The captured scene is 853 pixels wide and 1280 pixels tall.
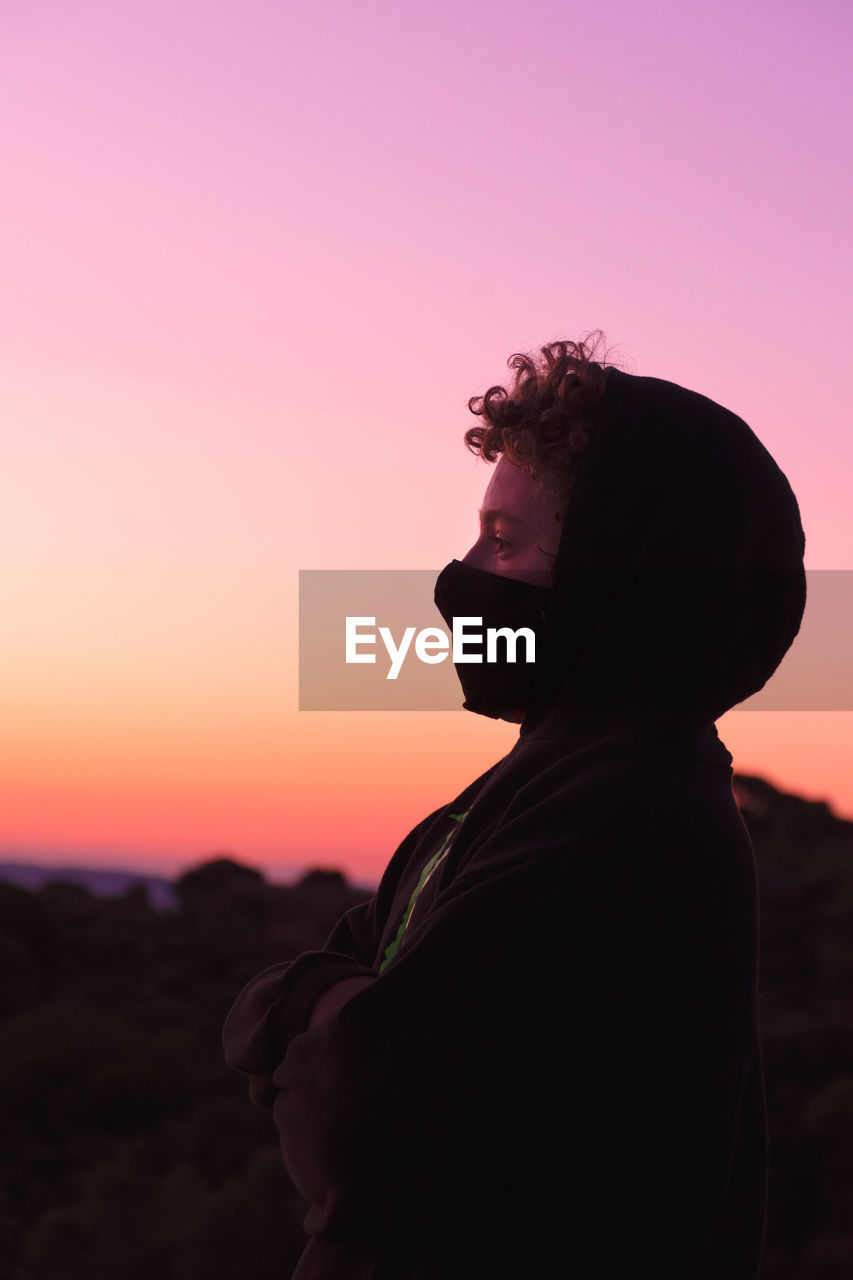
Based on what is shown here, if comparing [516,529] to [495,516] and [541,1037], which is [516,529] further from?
[541,1037]

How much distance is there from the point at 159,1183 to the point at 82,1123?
1177mm

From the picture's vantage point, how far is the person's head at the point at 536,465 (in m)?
2.05

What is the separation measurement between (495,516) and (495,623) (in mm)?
181

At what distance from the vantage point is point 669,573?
6.22ft

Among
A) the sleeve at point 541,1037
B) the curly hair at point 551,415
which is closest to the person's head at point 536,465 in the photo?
the curly hair at point 551,415

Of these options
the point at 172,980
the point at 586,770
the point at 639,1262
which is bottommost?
the point at 172,980

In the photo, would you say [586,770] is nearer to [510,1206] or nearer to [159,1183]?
[510,1206]

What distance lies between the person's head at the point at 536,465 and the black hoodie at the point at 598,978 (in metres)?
0.08

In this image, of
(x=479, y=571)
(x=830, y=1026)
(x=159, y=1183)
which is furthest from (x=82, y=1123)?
(x=479, y=571)

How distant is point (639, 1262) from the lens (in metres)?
1.64

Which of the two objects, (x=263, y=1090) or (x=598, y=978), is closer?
(x=598, y=978)

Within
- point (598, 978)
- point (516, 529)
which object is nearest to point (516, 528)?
point (516, 529)

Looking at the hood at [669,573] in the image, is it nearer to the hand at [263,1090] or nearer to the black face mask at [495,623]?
the black face mask at [495,623]

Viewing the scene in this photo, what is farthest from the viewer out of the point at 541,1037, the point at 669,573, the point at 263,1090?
the point at 263,1090
